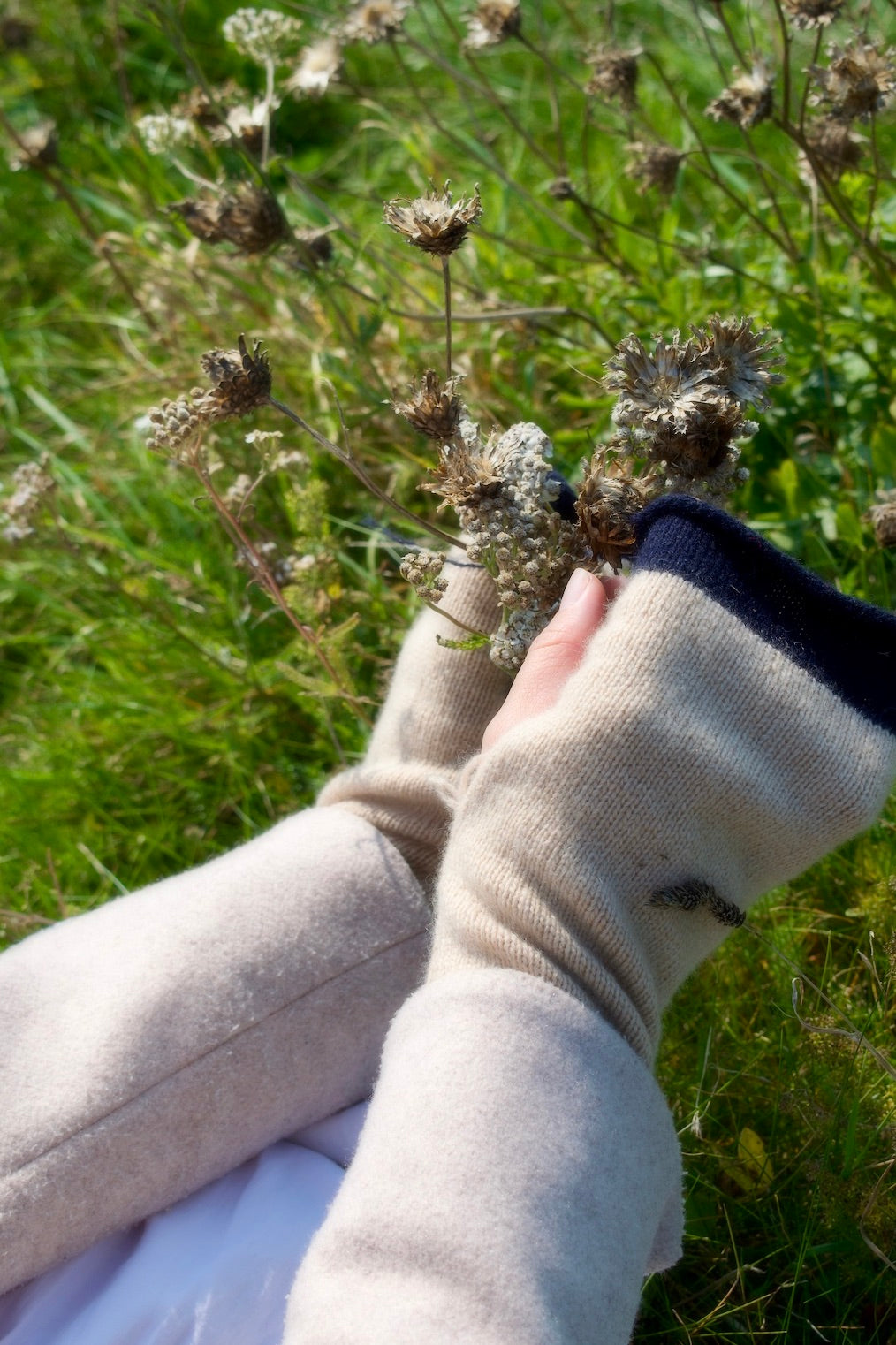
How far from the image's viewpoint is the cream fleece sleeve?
1.28 metres

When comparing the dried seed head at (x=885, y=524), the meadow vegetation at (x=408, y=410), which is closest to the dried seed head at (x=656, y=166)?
the meadow vegetation at (x=408, y=410)

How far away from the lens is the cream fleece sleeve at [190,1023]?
128 centimetres

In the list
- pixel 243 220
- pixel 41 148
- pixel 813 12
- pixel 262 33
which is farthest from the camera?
pixel 41 148

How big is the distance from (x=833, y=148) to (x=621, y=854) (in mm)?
1099

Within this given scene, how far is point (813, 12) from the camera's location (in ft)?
4.85

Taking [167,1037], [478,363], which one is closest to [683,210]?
[478,363]

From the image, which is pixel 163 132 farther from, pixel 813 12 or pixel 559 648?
pixel 559 648

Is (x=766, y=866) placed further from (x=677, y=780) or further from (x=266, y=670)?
(x=266, y=670)

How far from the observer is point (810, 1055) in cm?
143

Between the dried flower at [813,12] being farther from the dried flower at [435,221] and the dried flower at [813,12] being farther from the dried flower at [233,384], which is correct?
the dried flower at [233,384]

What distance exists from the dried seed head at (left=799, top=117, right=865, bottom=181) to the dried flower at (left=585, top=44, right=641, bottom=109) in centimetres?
27

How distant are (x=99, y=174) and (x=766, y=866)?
275 cm

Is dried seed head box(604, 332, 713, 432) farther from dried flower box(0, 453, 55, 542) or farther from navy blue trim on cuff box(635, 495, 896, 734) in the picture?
dried flower box(0, 453, 55, 542)

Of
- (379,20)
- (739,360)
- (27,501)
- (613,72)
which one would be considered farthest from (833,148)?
(27,501)
